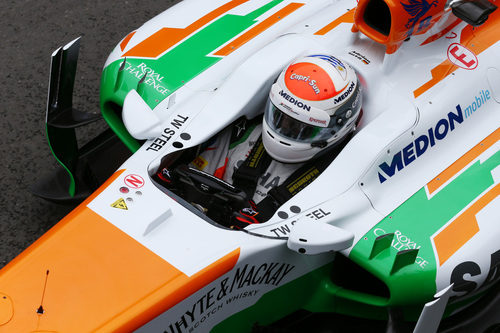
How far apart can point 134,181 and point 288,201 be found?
71cm

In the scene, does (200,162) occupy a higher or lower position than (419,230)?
lower

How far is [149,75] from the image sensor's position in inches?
172

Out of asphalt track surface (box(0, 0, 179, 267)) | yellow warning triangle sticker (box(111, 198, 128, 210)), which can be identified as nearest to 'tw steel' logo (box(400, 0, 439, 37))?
yellow warning triangle sticker (box(111, 198, 128, 210))

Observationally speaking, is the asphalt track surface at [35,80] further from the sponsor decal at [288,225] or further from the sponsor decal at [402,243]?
the sponsor decal at [402,243]

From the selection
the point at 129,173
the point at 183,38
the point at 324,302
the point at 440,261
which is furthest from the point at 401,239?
the point at 183,38

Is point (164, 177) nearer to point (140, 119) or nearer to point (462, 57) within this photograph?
point (140, 119)

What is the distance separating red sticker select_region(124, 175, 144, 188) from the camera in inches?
139

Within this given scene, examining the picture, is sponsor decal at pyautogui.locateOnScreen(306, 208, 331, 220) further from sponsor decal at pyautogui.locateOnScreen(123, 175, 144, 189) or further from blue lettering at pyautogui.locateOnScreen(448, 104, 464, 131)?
blue lettering at pyautogui.locateOnScreen(448, 104, 464, 131)

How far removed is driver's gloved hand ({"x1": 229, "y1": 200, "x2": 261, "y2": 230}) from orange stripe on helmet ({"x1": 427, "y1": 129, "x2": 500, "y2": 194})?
34.9 inches

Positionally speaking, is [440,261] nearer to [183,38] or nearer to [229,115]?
[229,115]

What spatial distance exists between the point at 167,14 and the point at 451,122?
73.3 inches

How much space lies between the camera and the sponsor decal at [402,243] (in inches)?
141

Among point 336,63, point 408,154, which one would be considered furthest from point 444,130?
point 336,63

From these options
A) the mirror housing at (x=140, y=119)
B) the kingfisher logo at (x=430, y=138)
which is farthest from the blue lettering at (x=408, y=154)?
the mirror housing at (x=140, y=119)
